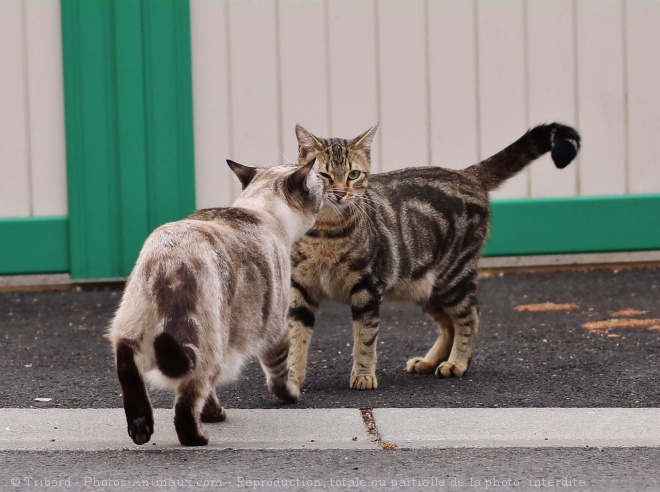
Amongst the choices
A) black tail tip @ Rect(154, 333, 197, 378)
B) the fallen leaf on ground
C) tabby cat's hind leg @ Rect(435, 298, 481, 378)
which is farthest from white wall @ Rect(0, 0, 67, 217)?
black tail tip @ Rect(154, 333, 197, 378)

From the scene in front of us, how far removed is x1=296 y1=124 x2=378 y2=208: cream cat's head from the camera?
5164 mm

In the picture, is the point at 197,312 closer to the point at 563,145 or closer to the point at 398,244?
the point at 398,244

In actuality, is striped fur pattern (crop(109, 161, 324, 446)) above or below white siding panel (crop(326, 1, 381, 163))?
below

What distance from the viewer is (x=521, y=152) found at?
572 centimetres

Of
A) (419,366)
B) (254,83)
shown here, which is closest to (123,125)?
(254,83)

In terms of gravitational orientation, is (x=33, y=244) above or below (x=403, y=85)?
below

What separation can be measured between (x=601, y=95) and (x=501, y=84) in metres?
0.67

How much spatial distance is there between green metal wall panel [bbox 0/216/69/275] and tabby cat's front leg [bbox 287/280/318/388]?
275 centimetres

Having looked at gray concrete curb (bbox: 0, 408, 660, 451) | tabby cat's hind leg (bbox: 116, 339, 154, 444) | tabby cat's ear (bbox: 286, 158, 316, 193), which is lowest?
gray concrete curb (bbox: 0, 408, 660, 451)

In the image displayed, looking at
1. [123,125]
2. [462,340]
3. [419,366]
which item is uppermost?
[123,125]

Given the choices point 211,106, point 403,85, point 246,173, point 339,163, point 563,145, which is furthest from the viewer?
point 403,85

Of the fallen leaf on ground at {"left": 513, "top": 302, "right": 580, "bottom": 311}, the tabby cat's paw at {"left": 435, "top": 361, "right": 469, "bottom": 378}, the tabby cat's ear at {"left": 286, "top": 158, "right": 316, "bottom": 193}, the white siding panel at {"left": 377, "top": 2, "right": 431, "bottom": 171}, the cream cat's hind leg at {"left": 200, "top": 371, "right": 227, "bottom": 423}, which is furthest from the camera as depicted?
the white siding panel at {"left": 377, "top": 2, "right": 431, "bottom": 171}

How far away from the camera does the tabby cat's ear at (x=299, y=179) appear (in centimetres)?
468

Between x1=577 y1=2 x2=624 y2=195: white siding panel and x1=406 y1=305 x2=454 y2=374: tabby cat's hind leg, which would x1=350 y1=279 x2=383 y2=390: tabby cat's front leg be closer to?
x1=406 y1=305 x2=454 y2=374: tabby cat's hind leg
